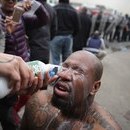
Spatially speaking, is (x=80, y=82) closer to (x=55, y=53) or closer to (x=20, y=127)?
(x=20, y=127)

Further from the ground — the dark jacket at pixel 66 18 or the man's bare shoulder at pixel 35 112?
the man's bare shoulder at pixel 35 112

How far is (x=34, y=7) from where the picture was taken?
2898 mm

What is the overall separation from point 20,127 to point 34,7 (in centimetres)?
116

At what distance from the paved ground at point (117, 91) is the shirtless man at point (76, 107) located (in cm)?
278

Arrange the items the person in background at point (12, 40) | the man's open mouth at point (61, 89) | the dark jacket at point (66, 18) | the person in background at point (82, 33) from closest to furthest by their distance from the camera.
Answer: the man's open mouth at point (61, 89) → the person in background at point (12, 40) → the dark jacket at point (66, 18) → the person in background at point (82, 33)

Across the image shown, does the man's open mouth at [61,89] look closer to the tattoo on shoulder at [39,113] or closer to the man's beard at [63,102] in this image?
the man's beard at [63,102]

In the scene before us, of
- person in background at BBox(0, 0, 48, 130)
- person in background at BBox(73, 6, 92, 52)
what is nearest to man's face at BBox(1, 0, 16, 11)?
person in background at BBox(0, 0, 48, 130)

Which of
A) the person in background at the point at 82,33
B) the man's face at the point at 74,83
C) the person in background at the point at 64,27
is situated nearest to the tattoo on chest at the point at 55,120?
the man's face at the point at 74,83

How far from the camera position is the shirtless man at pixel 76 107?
2.12 metres

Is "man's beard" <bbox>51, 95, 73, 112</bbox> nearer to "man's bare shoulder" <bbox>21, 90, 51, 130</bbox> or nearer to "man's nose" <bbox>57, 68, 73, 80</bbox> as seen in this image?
"man's nose" <bbox>57, 68, 73, 80</bbox>

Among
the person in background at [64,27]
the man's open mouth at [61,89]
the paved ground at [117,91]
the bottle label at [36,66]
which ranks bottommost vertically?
the paved ground at [117,91]

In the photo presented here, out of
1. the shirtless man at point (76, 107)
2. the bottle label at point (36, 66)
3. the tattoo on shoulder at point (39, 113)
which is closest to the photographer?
the bottle label at point (36, 66)

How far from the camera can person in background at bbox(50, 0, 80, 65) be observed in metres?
5.79

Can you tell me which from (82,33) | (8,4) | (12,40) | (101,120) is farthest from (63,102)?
(82,33)
